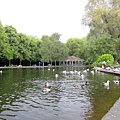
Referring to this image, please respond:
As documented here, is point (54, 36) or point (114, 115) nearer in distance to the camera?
point (114, 115)

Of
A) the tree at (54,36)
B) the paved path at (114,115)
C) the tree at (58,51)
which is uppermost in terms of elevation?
the tree at (54,36)

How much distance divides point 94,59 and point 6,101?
149 feet

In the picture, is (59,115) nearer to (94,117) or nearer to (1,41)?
(94,117)

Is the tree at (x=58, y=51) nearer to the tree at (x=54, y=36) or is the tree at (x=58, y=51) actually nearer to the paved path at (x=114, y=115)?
the tree at (x=54, y=36)

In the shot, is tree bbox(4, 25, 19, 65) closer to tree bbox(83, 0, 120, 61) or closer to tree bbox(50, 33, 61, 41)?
tree bbox(50, 33, 61, 41)

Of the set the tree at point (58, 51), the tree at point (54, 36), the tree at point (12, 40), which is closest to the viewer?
the tree at point (12, 40)

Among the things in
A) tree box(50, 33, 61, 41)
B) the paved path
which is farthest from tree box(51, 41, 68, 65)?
the paved path

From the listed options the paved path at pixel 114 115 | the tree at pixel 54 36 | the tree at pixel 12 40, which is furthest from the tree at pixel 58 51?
the paved path at pixel 114 115

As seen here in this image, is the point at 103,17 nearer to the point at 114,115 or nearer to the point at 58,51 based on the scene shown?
the point at 58,51

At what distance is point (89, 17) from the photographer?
49.7m

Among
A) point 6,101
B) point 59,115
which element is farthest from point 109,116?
point 6,101

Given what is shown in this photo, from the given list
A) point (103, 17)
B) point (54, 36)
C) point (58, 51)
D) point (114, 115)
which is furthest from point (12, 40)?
point (114, 115)

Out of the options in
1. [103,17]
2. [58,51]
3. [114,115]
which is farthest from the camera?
[58,51]

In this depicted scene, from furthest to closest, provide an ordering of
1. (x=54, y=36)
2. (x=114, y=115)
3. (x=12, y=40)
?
(x=54, y=36) → (x=12, y=40) → (x=114, y=115)
